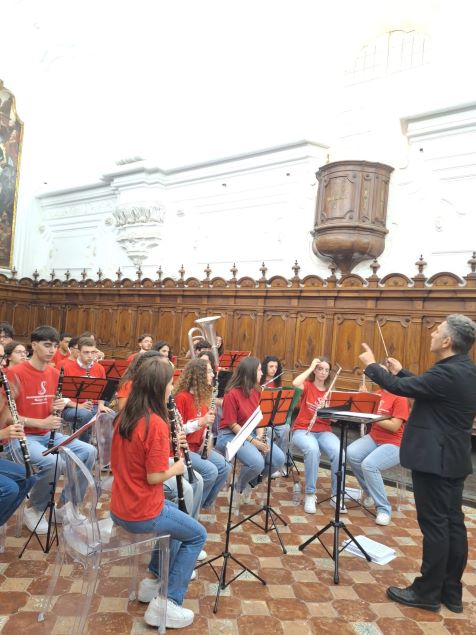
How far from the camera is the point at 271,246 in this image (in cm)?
1196

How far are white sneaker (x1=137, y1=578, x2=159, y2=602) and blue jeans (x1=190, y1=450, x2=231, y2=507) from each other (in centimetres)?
93

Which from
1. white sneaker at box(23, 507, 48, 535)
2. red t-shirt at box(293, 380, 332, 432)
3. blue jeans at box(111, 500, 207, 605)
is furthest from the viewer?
red t-shirt at box(293, 380, 332, 432)

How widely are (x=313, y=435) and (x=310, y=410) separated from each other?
253 millimetres

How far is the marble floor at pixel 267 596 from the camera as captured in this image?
280cm

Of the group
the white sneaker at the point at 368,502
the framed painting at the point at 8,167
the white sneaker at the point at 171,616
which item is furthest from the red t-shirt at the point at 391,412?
the framed painting at the point at 8,167

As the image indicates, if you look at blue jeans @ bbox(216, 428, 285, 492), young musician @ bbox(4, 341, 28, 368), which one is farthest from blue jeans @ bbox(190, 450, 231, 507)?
young musician @ bbox(4, 341, 28, 368)

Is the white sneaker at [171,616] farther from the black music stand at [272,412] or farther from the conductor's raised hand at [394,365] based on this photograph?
the conductor's raised hand at [394,365]

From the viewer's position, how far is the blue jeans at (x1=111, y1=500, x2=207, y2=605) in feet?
8.95

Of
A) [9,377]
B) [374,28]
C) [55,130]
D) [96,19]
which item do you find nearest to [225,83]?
[374,28]

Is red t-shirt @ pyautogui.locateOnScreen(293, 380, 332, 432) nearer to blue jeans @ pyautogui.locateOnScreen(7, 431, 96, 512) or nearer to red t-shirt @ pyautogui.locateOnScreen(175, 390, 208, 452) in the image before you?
red t-shirt @ pyautogui.locateOnScreen(175, 390, 208, 452)

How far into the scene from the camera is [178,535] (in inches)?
110

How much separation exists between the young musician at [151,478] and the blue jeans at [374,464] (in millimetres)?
2298

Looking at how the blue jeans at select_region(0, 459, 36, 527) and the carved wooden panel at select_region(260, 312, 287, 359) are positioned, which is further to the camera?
the carved wooden panel at select_region(260, 312, 287, 359)

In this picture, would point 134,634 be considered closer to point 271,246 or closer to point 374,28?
point 271,246
